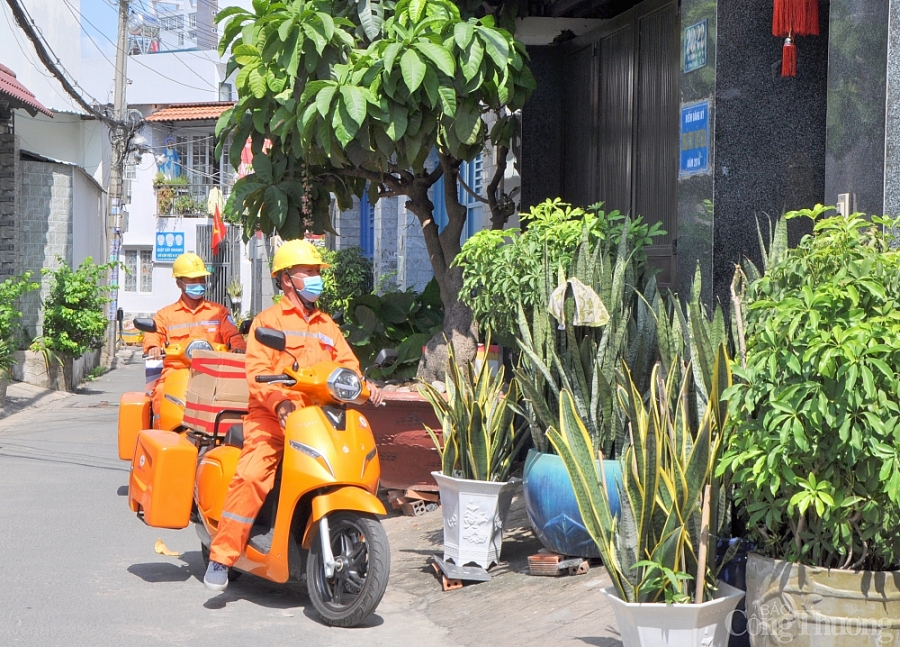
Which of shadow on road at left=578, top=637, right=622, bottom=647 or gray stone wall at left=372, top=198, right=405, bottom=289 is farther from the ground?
gray stone wall at left=372, top=198, right=405, bottom=289

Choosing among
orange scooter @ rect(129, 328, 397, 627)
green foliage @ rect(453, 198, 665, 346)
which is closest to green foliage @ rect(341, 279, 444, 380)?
green foliage @ rect(453, 198, 665, 346)

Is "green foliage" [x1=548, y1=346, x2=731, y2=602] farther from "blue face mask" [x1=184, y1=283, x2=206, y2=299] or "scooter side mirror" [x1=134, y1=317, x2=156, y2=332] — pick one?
"blue face mask" [x1=184, y1=283, x2=206, y2=299]

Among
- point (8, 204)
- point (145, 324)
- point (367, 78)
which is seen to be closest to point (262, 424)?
point (367, 78)

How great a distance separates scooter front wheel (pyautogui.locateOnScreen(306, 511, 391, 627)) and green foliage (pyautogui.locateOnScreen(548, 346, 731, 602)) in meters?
1.20

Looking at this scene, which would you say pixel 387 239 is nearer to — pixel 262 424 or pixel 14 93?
pixel 14 93


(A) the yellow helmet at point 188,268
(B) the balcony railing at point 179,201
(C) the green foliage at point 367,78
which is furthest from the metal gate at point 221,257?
(C) the green foliage at point 367,78

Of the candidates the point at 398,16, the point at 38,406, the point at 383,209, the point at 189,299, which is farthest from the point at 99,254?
the point at 398,16

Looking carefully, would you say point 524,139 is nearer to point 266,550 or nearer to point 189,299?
point 189,299

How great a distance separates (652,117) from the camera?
25.3 ft

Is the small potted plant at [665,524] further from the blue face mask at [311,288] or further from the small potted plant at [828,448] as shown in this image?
the blue face mask at [311,288]

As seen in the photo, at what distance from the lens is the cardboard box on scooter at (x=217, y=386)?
6.11 meters

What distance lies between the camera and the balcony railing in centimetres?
3412

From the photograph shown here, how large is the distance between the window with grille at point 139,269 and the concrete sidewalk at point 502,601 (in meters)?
29.2

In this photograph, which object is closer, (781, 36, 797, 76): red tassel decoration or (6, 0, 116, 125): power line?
(781, 36, 797, 76): red tassel decoration
